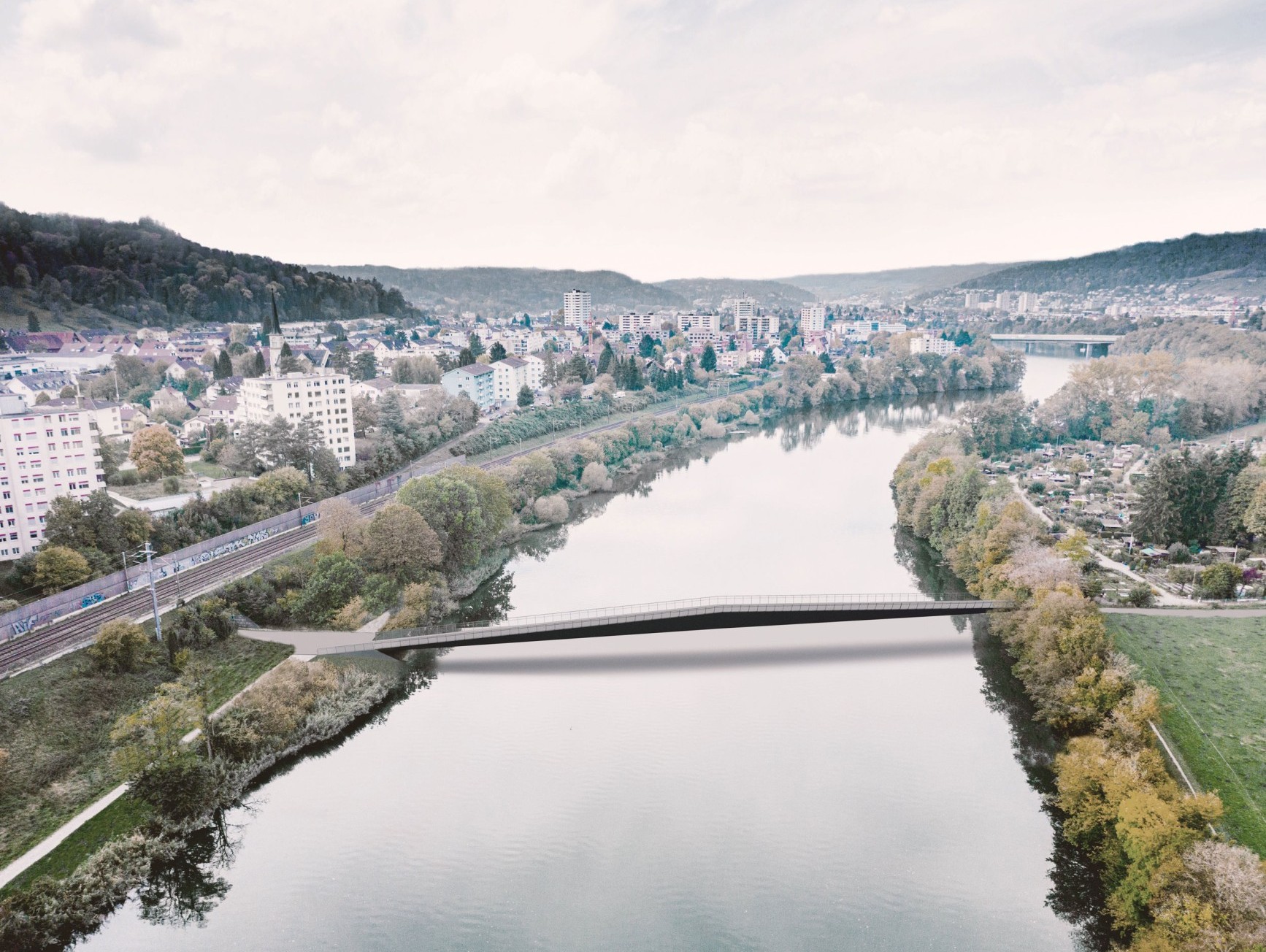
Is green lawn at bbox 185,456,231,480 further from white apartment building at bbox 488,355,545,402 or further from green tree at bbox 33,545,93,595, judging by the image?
white apartment building at bbox 488,355,545,402

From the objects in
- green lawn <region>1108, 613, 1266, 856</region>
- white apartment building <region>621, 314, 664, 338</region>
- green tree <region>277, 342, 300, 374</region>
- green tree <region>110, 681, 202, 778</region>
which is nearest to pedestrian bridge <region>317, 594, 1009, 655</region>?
green lawn <region>1108, 613, 1266, 856</region>

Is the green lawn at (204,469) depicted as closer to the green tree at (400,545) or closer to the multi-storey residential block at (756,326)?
the green tree at (400,545)

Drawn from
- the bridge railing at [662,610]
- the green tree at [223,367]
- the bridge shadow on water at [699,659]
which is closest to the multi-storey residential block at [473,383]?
the green tree at [223,367]

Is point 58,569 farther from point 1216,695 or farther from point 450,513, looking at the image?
→ point 1216,695

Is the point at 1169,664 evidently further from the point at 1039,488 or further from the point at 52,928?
the point at 52,928

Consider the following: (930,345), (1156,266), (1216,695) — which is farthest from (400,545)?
(1156,266)
